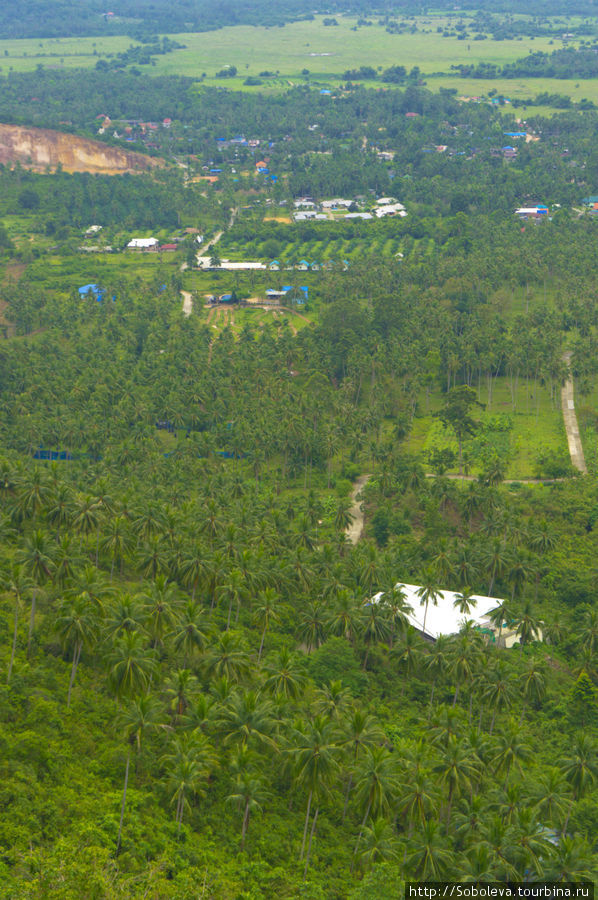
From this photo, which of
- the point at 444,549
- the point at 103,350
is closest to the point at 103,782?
the point at 444,549

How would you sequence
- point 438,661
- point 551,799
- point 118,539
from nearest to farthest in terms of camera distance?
point 551,799, point 438,661, point 118,539

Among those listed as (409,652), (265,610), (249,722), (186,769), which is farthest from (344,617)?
(186,769)

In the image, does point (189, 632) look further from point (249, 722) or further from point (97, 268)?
point (97, 268)

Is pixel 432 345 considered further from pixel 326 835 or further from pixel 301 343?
pixel 326 835

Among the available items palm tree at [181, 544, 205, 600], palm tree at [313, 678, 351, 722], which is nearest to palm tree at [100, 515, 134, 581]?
palm tree at [181, 544, 205, 600]

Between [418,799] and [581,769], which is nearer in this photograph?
[418,799]

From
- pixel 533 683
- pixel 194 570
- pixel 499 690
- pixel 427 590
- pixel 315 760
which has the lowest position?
pixel 533 683

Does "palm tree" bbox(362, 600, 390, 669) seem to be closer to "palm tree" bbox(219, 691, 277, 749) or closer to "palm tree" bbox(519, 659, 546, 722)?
"palm tree" bbox(519, 659, 546, 722)
